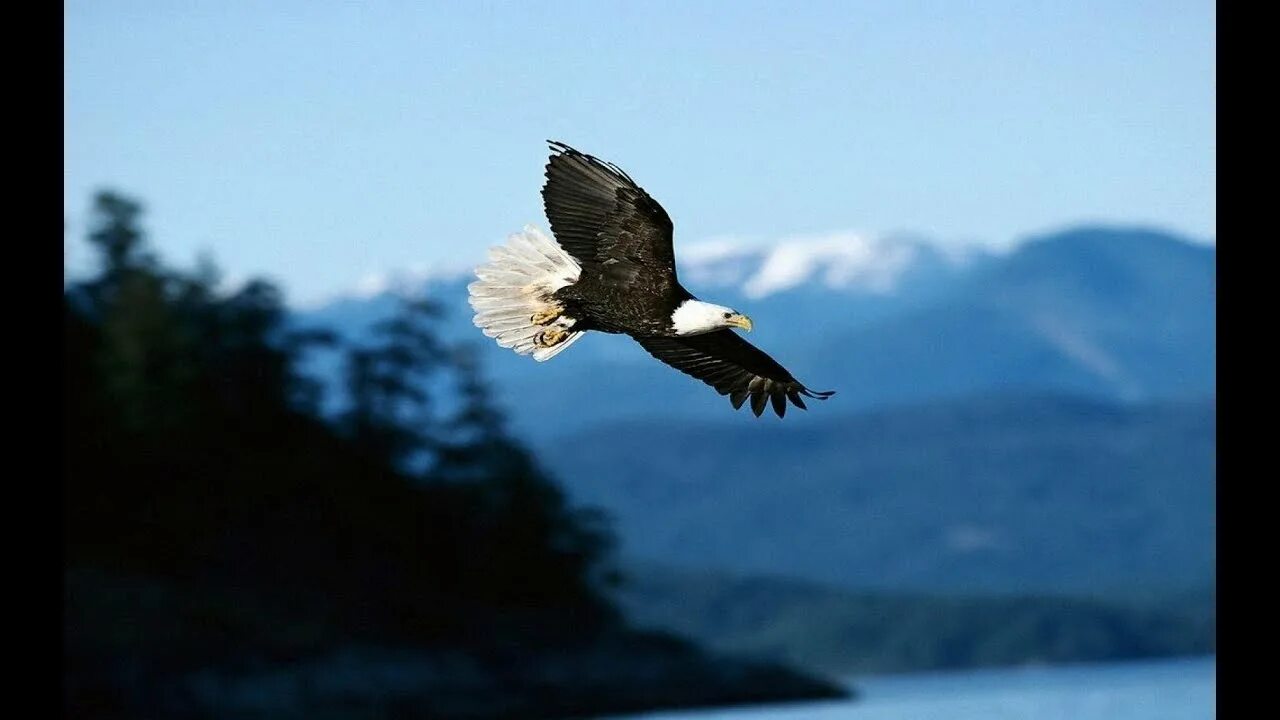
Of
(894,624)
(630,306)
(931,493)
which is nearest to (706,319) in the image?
(630,306)

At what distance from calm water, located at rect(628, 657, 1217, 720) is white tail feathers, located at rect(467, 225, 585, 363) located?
31977 millimetres

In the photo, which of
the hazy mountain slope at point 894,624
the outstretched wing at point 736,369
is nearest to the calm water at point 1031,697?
the hazy mountain slope at point 894,624

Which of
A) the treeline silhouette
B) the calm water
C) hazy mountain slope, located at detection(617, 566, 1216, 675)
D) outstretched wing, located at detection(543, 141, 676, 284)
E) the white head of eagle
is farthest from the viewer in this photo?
hazy mountain slope, located at detection(617, 566, 1216, 675)

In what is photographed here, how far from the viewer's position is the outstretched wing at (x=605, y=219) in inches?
113

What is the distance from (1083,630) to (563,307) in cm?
5669

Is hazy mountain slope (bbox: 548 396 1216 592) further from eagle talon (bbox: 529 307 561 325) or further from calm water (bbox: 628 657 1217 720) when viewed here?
eagle talon (bbox: 529 307 561 325)

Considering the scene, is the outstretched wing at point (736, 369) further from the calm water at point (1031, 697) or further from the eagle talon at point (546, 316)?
the calm water at point (1031, 697)

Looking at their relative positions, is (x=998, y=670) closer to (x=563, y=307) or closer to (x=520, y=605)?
(x=520, y=605)

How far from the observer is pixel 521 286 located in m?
3.08

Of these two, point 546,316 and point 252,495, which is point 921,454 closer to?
point 252,495

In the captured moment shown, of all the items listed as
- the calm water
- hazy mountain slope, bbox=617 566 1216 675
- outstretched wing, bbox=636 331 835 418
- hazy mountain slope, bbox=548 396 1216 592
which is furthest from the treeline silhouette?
outstretched wing, bbox=636 331 835 418

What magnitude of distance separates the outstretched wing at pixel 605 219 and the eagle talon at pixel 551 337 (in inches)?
4.0

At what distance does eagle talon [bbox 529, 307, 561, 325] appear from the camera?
291 centimetres
